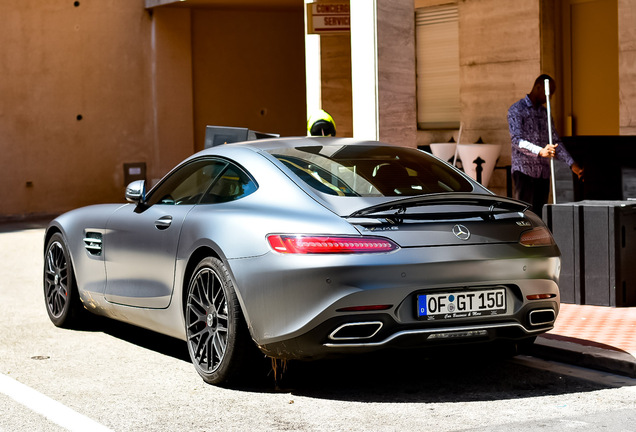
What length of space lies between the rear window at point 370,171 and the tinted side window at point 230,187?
0.24 metres

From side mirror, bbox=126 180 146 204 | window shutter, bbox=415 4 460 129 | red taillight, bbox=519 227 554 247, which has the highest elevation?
window shutter, bbox=415 4 460 129

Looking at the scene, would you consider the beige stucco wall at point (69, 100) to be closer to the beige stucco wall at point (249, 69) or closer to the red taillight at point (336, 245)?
the beige stucco wall at point (249, 69)

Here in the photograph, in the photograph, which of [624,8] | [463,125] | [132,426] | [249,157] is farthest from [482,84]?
[132,426]

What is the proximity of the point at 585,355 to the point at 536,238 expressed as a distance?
3.27ft

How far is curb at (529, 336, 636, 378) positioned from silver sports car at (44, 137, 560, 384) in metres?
0.59

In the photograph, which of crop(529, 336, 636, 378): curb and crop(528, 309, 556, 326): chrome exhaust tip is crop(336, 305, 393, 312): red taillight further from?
crop(529, 336, 636, 378): curb

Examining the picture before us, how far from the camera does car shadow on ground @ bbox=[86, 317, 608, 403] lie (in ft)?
19.8

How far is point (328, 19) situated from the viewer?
14.2 metres

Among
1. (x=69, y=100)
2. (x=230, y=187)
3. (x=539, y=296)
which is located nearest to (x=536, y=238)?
(x=539, y=296)

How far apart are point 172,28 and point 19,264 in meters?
10.6

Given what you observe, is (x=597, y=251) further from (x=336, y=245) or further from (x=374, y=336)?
(x=336, y=245)

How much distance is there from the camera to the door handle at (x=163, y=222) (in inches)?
271

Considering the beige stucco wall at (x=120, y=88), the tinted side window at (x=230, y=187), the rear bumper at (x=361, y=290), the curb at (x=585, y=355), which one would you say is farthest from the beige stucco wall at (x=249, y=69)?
the rear bumper at (x=361, y=290)

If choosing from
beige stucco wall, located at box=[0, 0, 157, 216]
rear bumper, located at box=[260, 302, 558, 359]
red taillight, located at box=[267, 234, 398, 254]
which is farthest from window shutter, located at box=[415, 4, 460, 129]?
red taillight, located at box=[267, 234, 398, 254]
